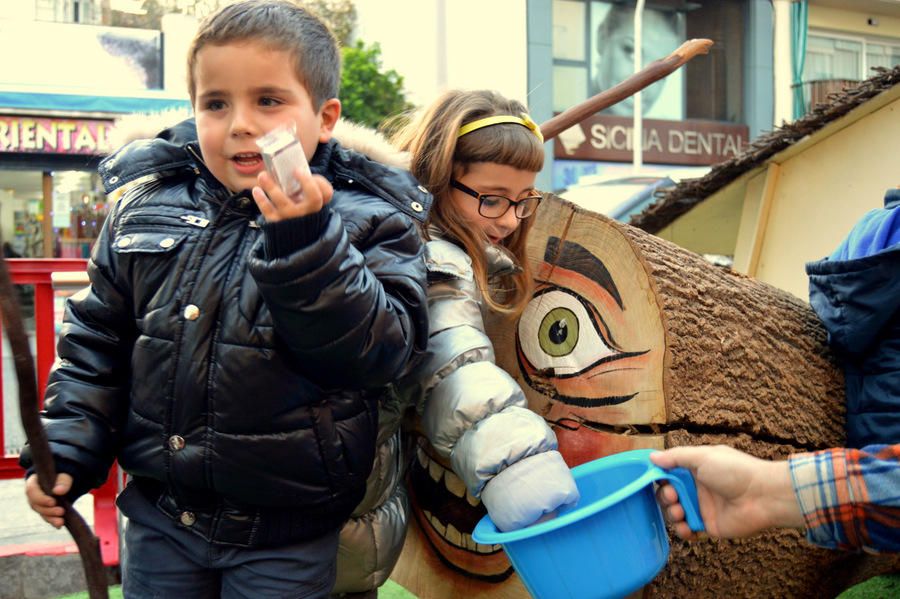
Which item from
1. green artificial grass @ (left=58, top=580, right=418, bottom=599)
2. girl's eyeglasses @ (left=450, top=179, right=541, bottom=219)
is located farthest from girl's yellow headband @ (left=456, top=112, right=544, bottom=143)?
green artificial grass @ (left=58, top=580, right=418, bottom=599)

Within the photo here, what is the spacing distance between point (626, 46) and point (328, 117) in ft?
50.5

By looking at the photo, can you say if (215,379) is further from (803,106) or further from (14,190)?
(803,106)

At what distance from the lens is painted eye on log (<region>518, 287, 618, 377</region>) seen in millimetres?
2184

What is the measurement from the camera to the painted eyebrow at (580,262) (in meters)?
2.18

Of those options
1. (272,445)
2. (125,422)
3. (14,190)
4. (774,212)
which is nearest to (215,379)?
(272,445)

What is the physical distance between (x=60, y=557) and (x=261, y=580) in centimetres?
172

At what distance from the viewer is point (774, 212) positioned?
4383 millimetres

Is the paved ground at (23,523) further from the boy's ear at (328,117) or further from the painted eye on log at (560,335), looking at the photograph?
the boy's ear at (328,117)

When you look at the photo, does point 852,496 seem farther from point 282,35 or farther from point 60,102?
point 60,102

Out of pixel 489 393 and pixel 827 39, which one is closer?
pixel 489 393

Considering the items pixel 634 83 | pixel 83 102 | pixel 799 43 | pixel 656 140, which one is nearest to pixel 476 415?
pixel 634 83

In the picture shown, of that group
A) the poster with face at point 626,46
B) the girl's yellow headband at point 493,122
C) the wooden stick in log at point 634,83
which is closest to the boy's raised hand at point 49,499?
the girl's yellow headband at point 493,122

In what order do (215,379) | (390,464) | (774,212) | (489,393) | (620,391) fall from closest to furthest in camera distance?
1. (215,379)
2. (489,393)
3. (390,464)
4. (620,391)
5. (774,212)

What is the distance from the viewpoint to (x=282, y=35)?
163cm
